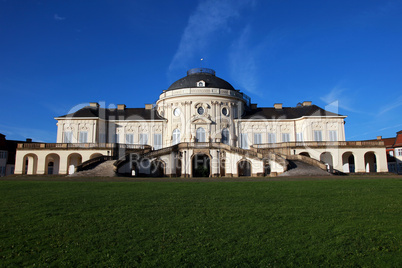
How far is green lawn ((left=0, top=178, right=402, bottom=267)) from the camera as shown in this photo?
28.7ft

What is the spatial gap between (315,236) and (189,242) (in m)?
3.53

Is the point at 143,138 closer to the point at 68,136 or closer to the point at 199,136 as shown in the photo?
the point at 199,136

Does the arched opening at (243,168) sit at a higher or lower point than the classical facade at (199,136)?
lower

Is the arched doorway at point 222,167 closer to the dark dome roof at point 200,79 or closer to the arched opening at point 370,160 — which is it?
the dark dome roof at point 200,79

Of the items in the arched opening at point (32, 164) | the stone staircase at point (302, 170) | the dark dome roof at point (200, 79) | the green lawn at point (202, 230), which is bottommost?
the green lawn at point (202, 230)

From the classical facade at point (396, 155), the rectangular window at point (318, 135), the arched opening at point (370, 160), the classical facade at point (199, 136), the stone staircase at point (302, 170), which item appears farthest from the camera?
the classical facade at point (396, 155)

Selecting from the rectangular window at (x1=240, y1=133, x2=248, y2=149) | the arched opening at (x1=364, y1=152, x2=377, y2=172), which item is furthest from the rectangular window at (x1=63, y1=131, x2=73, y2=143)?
the arched opening at (x1=364, y1=152, x2=377, y2=172)

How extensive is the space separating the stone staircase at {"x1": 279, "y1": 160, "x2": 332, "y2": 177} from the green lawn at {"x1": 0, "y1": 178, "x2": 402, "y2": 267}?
1590cm

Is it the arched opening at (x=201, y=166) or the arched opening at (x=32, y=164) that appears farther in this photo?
the arched opening at (x=32, y=164)

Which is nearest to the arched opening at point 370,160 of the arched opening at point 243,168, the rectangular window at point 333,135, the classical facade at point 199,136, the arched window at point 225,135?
the classical facade at point 199,136

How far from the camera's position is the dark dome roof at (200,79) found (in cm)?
5184

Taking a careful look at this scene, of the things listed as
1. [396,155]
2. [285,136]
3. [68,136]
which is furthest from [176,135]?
[396,155]

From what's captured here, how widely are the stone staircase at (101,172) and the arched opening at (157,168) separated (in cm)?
562

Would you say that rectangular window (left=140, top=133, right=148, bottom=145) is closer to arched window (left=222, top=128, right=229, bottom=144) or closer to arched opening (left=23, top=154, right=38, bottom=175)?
arched window (left=222, top=128, right=229, bottom=144)
